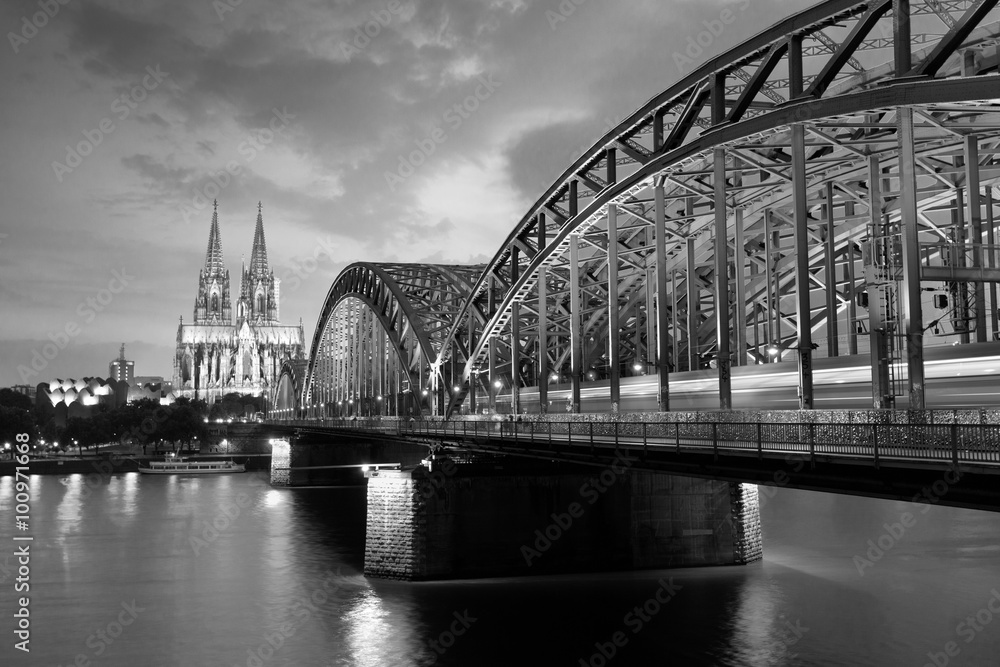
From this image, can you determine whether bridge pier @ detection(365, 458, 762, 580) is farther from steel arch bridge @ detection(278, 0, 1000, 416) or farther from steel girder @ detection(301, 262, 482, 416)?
steel girder @ detection(301, 262, 482, 416)

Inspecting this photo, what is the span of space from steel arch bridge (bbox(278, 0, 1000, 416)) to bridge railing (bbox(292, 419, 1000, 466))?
3913mm

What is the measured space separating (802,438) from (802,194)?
944cm

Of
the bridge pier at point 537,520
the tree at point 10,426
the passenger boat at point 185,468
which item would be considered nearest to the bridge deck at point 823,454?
the bridge pier at point 537,520

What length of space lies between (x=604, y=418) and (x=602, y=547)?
9699 mm

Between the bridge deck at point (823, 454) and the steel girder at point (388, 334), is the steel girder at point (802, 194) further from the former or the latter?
the steel girder at point (388, 334)

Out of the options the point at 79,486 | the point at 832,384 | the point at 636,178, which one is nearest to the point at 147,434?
the point at 79,486

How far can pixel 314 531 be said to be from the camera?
2493 inches

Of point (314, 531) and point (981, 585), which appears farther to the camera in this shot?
point (314, 531)

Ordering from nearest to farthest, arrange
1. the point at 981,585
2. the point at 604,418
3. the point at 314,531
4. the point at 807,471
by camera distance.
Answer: the point at 807,471 → the point at 604,418 → the point at 981,585 → the point at 314,531

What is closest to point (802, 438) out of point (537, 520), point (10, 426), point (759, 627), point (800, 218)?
point (800, 218)

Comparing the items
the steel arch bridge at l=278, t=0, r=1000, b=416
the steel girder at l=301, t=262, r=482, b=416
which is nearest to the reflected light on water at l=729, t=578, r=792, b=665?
the steel arch bridge at l=278, t=0, r=1000, b=416

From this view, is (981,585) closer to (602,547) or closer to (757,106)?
(602,547)

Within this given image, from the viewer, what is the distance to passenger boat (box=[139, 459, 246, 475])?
126 metres

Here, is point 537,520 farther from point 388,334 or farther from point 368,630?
point 388,334
